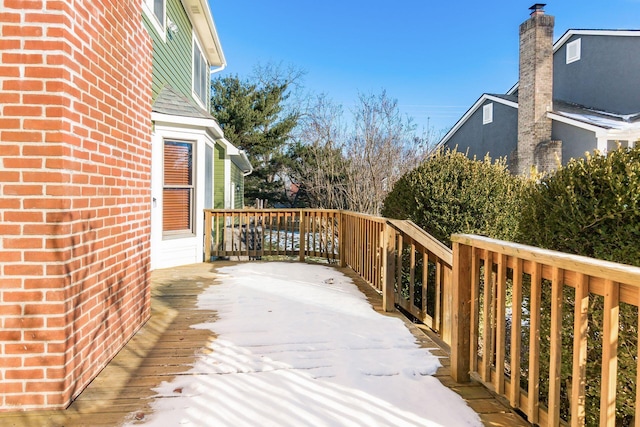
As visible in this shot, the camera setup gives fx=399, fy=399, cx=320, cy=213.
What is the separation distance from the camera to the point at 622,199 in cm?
219

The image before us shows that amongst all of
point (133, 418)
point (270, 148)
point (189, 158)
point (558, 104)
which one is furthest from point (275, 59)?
point (133, 418)

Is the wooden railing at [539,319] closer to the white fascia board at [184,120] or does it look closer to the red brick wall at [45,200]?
the red brick wall at [45,200]

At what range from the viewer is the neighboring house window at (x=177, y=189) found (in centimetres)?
632

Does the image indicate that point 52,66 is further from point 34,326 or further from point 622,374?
point 622,374

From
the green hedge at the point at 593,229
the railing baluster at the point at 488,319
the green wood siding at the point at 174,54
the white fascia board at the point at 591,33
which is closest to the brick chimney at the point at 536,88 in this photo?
the white fascia board at the point at 591,33

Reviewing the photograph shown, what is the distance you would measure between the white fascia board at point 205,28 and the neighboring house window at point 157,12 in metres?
1.41

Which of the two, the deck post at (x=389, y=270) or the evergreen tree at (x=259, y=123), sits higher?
the evergreen tree at (x=259, y=123)

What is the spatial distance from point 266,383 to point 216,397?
1.00 feet

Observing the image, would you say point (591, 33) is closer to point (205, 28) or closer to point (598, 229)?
point (205, 28)

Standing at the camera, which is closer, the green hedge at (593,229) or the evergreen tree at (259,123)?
the green hedge at (593,229)

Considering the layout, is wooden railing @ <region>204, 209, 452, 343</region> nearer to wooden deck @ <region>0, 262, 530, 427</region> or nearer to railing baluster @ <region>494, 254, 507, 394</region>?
wooden deck @ <region>0, 262, 530, 427</region>

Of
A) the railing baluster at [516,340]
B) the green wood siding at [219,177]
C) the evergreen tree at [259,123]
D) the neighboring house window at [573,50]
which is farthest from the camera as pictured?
the evergreen tree at [259,123]

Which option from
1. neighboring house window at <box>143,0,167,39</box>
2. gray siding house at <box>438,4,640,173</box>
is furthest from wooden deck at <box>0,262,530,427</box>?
gray siding house at <box>438,4,640,173</box>

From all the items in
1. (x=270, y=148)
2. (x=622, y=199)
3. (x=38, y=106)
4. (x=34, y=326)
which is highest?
(x=270, y=148)
